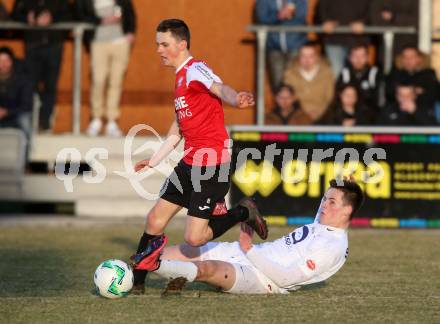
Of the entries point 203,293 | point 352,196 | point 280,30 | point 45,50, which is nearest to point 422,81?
point 280,30

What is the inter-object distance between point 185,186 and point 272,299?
1.15 m

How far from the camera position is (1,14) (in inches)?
641

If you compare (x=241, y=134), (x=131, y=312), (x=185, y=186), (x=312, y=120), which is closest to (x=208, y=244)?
(x=185, y=186)

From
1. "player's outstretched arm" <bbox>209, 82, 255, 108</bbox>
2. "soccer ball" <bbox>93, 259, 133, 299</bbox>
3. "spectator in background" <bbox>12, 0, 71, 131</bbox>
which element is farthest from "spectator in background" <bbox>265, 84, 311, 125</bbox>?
"soccer ball" <bbox>93, 259, 133, 299</bbox>

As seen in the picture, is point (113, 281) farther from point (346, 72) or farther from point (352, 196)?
point (346, 72)

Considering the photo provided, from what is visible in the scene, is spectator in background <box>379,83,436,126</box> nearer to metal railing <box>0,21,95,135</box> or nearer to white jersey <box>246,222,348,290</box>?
metal railing <box>0,21,95,135</box>

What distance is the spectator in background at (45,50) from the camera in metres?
15.9

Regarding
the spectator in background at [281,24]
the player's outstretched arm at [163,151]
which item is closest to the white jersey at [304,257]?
the player's outstretched arm at [163,151]

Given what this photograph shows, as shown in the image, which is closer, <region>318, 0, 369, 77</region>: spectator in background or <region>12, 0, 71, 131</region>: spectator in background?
<region>12, 0, 71, 131</region>: spectator in background

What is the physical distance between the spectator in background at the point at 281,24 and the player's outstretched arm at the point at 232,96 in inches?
293

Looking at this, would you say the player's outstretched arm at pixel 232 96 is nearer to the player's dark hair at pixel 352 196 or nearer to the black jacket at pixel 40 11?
the player's dark hair at pixel 352 196

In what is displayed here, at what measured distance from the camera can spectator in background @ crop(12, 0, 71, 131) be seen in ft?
52.1

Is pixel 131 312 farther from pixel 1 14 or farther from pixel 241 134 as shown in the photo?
pixel 1 14

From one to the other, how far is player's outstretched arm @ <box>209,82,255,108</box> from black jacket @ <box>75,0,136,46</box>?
288 inches
